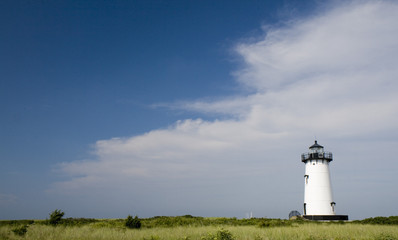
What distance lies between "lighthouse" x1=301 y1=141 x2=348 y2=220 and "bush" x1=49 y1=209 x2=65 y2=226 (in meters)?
31.6

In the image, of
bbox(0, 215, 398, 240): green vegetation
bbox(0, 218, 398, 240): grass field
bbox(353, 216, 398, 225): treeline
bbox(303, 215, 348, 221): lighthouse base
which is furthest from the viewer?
bbox(303, 215, 348, 221): lighthouse base

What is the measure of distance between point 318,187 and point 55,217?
33132 millimetres

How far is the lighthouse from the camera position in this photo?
39812 mm

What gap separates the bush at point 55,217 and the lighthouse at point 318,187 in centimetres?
3157

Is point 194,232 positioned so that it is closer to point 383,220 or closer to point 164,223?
point 164,223

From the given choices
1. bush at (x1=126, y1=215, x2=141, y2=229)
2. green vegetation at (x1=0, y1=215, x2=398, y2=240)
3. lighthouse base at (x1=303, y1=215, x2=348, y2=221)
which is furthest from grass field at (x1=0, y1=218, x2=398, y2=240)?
lighthouse base at (x1=303, y1=215, x2=348, y2=221)

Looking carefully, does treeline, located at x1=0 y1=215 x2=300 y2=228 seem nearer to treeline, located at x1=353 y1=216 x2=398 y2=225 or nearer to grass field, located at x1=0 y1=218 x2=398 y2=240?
grass field, located at x1=0 y1=218 x2=398 y2=240

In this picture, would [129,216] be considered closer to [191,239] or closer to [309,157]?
[191,239]

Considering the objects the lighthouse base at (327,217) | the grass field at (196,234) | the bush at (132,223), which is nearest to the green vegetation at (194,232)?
the grass field at (196,234)

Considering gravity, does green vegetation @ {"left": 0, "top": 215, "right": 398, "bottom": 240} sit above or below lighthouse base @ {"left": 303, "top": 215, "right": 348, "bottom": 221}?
above

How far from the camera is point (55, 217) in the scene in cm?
2350

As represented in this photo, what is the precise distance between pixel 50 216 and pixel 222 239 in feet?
55.1

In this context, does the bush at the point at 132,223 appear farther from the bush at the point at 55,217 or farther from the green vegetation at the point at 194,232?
the bush at the point at 55,217

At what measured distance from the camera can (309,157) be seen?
42.5 meters
